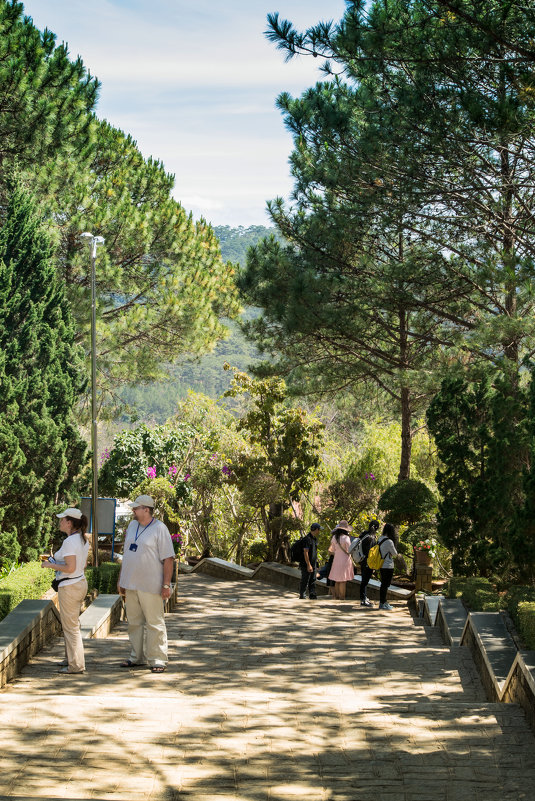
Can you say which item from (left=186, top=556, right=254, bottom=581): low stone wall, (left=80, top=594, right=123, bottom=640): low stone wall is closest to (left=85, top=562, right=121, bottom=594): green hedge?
(left=80, top=594, right=123, bottom=640): low stone wall

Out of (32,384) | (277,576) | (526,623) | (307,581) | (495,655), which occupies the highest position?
(32,384)

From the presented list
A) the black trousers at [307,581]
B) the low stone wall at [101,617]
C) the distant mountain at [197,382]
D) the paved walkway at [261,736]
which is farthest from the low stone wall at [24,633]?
the distant mountain at [197,382]

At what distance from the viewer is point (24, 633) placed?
7.20 m

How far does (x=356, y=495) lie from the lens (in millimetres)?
18641

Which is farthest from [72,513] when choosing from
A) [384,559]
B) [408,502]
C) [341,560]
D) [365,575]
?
[408,502]

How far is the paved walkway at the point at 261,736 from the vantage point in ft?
13.5

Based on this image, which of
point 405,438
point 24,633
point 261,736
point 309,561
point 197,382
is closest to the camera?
point 261,736

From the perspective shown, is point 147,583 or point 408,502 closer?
point 147,583

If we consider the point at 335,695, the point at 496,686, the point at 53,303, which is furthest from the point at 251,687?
the point at 53,303

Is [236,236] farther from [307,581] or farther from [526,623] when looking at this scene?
[526,623]

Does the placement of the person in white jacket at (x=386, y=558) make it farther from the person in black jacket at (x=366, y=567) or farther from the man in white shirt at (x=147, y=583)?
the man in white shirt at (x=147, y=583)

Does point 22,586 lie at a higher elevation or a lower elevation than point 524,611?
lower

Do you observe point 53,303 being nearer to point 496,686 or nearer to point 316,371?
point 316,371

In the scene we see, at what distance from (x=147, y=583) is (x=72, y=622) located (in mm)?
693
